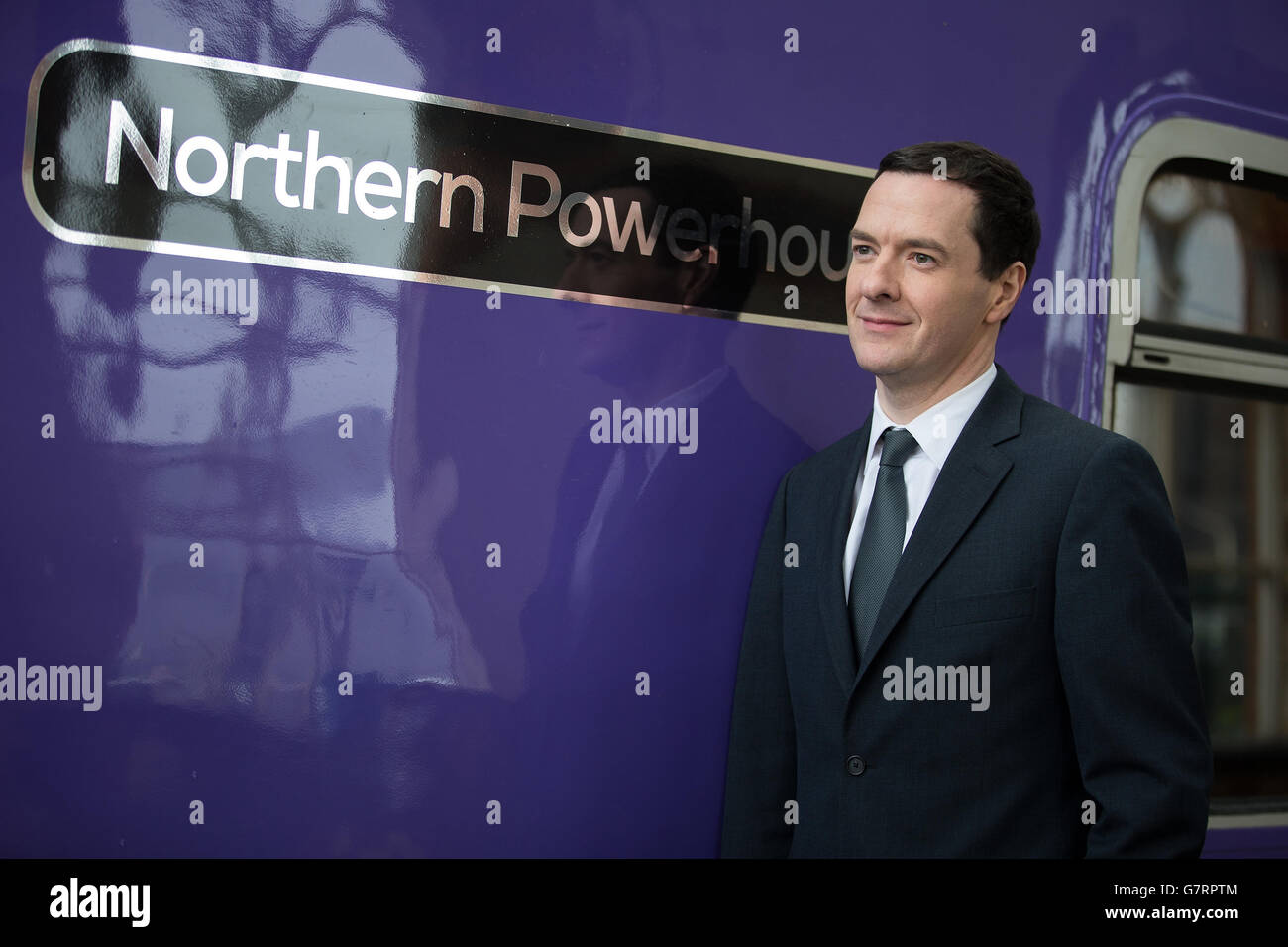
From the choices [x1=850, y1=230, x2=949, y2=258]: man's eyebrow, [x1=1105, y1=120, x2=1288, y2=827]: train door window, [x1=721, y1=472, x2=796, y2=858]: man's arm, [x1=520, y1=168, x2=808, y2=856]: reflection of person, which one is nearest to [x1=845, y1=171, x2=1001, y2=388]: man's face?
[x1=850, y1=230, x2=949, y2=258]: man's eyebrow

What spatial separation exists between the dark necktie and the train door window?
60 cm

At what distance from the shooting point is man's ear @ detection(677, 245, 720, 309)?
1601 mm

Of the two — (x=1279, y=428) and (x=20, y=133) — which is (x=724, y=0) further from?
(x=1279, y=428)

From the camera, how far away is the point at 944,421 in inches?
60.3

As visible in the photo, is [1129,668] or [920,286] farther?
[920,286]

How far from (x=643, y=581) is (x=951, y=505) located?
0.50 m

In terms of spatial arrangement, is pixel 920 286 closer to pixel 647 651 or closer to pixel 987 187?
pixel 987 187

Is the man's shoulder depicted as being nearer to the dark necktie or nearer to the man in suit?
the man in suit

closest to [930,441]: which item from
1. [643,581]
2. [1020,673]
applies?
[1020,673]

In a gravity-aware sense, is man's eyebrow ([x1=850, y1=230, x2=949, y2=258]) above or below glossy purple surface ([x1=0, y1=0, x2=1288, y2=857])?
above

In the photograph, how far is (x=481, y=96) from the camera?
1.49 metres

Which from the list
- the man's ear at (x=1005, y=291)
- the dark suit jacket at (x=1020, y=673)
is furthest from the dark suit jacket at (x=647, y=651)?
the man's ear at (x=1005, y=291)

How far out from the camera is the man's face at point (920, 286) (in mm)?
1507
